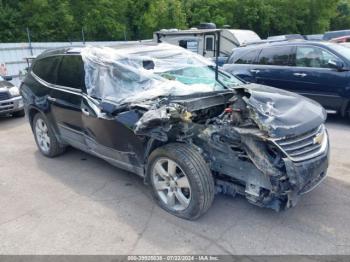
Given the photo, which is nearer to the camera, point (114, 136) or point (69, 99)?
point (114, 136)

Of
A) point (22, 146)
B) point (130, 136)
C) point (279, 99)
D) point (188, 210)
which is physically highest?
point (279, 99)

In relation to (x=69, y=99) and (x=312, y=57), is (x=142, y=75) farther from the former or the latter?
(x=312, y=57)

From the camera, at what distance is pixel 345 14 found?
35.9 metres

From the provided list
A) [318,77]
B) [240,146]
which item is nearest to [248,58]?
[318,77]

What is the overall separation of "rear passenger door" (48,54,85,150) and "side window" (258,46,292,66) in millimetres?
4471

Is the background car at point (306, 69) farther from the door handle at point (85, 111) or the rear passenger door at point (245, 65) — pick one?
the door handle at point (85, 111)

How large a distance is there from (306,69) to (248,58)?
1511mm

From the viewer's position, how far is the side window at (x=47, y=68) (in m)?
4.77

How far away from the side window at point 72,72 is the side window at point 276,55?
447 cm

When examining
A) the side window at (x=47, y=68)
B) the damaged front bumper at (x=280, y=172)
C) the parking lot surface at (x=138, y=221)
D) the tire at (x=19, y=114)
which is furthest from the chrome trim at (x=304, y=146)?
the tire at (x=19, y=114)

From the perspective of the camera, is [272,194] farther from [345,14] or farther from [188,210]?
[345,14]

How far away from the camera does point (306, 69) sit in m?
6.62

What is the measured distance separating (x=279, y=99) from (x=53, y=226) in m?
2.66

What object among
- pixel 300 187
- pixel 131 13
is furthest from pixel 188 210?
pixel 131 13
